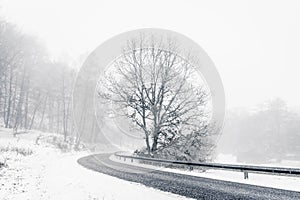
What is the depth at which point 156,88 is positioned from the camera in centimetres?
2411

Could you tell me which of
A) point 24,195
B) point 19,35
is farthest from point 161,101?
point 19,35

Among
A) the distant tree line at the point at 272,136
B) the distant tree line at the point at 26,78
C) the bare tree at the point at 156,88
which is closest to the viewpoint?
the bare tree at the point at 156,88

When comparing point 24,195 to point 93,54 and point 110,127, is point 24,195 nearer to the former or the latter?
point 93,54

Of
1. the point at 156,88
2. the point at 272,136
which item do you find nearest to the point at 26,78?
the point at 156,88

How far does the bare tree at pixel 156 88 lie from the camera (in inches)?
898

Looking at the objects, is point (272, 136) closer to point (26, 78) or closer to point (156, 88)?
point (156, 88)

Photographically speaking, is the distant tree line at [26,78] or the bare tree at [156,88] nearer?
the bare tree at [156,88]

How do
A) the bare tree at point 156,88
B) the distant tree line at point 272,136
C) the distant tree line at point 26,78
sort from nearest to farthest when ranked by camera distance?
the bare tree at point 156,88
the distant tree line at point 26,78
the distant tree line at point 272,136

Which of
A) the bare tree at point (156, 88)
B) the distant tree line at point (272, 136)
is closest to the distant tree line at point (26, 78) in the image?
the bare tree at point (156, 88)

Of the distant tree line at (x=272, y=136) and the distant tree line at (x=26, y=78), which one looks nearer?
the distant tree line at (x=26, y=78)

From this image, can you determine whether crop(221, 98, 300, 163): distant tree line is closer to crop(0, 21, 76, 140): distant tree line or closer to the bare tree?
the bare tree

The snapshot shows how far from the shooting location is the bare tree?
22797 millimetres

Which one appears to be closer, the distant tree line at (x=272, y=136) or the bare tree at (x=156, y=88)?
the bare tree at (x=156, y=88)

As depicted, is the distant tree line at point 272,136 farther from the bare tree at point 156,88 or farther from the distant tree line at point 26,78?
the distant tree line at point 26,78
